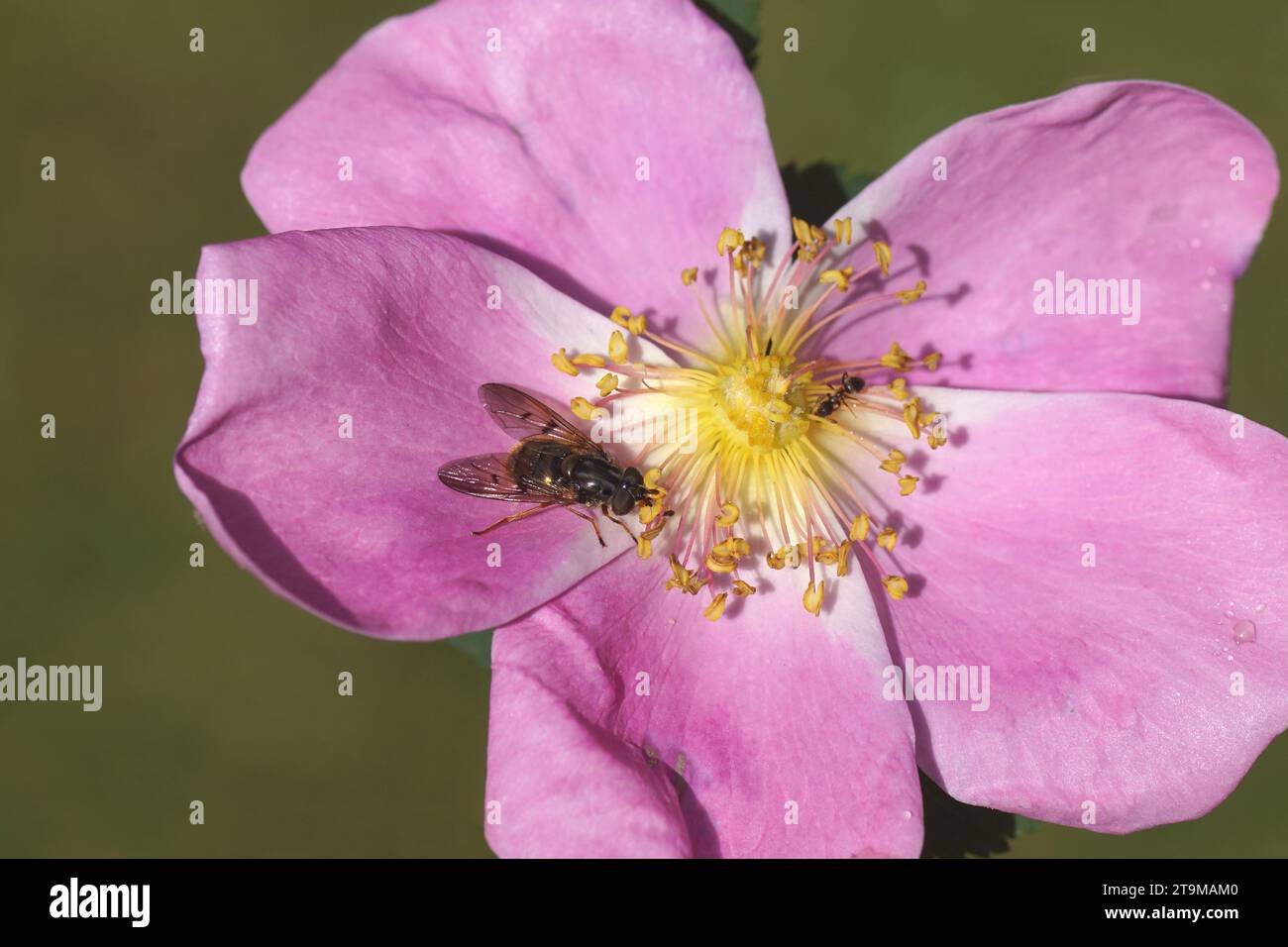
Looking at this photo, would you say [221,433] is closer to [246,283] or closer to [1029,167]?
[246,283]

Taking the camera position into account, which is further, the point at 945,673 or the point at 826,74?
the point at 826,74

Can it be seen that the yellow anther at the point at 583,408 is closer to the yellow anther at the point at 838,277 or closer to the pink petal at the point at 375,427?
the pink petal at the point at 375,427

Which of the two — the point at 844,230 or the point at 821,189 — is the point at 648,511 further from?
the point at 821,189

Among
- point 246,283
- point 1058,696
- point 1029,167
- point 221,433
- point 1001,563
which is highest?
point 1029,167

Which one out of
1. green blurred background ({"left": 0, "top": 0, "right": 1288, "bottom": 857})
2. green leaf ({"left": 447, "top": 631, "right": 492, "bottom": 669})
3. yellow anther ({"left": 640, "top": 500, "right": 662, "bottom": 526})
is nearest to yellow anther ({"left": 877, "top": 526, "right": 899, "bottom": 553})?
yellow anther ({"left": 640, "top": 500, "right": 662, "bottom": 526})

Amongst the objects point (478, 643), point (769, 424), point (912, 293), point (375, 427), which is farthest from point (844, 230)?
point (478, 643)
